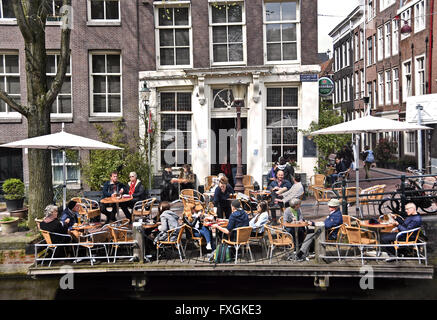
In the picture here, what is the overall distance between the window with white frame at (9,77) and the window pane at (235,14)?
824 centimetres

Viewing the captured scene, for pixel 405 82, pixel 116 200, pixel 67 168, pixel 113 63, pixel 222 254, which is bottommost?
pixel 222 254

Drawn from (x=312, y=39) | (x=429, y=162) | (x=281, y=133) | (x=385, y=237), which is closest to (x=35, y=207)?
(x=385, y=237)

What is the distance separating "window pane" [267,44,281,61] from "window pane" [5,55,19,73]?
956cm

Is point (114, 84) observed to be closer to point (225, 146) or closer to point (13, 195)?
point (225, 146)

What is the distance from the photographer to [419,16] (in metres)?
23.2

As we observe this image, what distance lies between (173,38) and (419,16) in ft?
47.0

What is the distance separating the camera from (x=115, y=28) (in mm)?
16469

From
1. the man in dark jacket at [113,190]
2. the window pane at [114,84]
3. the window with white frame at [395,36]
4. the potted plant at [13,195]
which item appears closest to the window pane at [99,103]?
the window pane at [114,84]

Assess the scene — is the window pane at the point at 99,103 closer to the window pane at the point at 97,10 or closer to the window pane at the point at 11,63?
the window pane at the point at 97,10

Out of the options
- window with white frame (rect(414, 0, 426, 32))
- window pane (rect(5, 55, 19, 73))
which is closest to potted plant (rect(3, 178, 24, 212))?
window pane (rect(5, 55, 19, 73))

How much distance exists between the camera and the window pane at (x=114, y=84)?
1678 centimetres

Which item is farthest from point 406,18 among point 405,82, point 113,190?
point 113,190

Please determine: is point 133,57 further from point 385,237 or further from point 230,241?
point 385,237

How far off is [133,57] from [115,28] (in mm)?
1275
